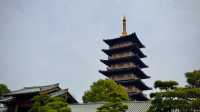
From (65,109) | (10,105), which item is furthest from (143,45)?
(65,109)

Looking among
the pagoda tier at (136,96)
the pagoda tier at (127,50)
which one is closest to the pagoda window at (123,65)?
the pagoda tier at (127,50)

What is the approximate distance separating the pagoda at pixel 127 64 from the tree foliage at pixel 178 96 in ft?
107

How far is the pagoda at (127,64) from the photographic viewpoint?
57.4 metres

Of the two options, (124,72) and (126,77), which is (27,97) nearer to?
(126,77)

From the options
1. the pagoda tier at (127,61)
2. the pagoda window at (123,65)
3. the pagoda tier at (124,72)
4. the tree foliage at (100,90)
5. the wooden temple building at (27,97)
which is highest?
the pagoda tier at (127,61)

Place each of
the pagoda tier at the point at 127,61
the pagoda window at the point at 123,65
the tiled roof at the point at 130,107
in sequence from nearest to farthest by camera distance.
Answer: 1. the tiled roof at the point at 130,107
2. the pagoda window at the point at 123,65
3. the pagoda tier at the point at 127,61

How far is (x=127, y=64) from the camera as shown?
6050 cm

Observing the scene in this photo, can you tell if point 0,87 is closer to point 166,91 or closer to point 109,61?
point 109,61

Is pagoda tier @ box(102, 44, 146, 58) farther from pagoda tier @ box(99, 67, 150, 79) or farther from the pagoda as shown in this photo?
pagoda tier @ box(99, 67, 150, 79)

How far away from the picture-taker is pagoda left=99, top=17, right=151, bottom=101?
57375 millimetres

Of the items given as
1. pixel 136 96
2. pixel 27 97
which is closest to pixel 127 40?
pixel 136 96

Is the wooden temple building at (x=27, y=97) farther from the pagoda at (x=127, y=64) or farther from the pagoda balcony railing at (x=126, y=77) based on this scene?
the pagoda balcony railing at (x=126, y=77)

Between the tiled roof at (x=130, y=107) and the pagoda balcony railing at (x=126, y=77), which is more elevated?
the pagoda balcony railing at (x=126, y=77)

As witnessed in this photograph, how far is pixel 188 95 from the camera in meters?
22.2
